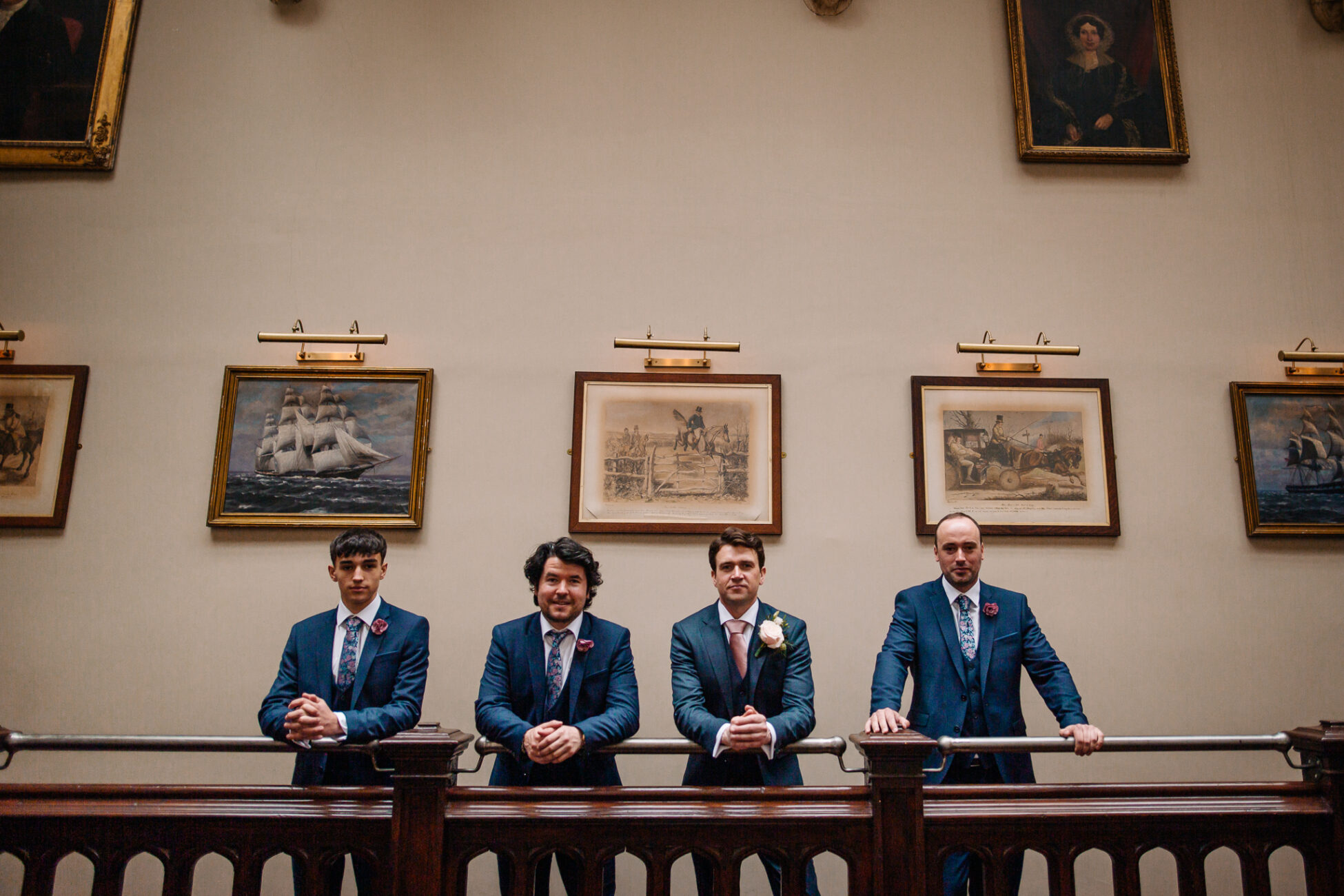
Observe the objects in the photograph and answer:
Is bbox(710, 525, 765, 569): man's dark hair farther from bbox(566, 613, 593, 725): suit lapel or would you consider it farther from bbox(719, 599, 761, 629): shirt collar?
bbox(566, 613, 593, 725): suit lapel

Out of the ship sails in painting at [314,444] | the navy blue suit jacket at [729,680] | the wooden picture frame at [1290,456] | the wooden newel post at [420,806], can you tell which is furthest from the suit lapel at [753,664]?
the wooden picture frame at [1290,456]

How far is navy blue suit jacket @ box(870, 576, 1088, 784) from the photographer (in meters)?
3.22

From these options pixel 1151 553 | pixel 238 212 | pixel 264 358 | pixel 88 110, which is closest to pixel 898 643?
pixel 1151 553

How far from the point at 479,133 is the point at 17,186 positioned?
2700mm

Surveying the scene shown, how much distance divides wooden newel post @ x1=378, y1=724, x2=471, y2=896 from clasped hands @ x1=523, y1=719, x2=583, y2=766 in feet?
1.21

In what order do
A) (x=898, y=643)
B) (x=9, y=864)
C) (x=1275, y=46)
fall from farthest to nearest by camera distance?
(x=1275, y=46) < (x=9, y=864) < (x=898, y=643)

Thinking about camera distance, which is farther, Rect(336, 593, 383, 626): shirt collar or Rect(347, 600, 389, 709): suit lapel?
Rect(336, 593, 383, 626): shirt collar

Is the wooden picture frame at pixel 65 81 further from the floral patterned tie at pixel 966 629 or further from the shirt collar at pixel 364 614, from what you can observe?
the floral patterned tie at pixel 966 629

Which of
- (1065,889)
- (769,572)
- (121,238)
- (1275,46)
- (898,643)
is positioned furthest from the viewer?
(1275,46)

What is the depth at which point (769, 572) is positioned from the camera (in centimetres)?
460

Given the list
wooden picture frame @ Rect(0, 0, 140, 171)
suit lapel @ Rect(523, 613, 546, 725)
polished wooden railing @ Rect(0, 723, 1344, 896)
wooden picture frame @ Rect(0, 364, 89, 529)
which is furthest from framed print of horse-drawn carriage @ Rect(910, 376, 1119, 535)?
wooden picture frame @ Rect(0, 0, 140, 171)

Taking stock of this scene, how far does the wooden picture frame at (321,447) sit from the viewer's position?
4.58m

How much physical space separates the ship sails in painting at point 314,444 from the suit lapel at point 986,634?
121 inches

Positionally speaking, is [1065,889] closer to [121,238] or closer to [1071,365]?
[1071,365]
